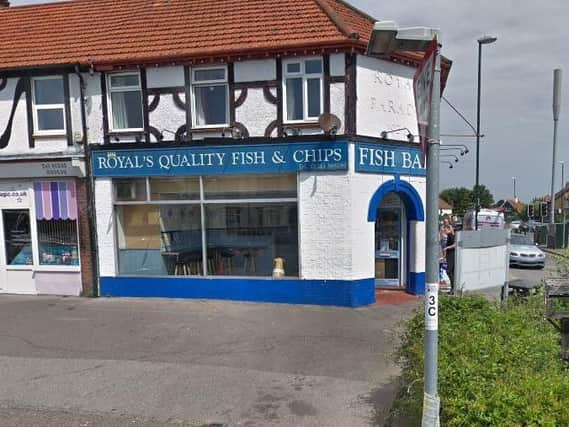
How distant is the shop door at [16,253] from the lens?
10102 mm

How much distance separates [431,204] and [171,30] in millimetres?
8703

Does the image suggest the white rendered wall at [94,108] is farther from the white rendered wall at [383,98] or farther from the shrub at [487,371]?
the shrub at [487,371]

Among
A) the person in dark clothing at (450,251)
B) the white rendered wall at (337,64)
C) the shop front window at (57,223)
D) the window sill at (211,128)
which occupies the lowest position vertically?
the person in dark clothing at (450,251)

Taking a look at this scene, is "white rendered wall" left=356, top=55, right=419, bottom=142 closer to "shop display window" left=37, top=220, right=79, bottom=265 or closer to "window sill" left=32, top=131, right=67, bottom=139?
"window sill" left=32, top=131, right=67, bottom=139

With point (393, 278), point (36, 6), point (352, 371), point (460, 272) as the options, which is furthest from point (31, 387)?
point (36, 6)

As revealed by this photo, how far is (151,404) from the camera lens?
14.9ft

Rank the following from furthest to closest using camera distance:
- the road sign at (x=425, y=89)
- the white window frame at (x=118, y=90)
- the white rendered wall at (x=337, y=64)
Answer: the white window frame at (x=118, y=90) < the white rendered wall at (x=337, y=64) < the road sign at (x=425, y=89)

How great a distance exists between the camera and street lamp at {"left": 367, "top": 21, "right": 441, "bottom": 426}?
3.04 metres

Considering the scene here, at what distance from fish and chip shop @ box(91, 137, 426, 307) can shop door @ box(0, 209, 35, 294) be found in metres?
1.99

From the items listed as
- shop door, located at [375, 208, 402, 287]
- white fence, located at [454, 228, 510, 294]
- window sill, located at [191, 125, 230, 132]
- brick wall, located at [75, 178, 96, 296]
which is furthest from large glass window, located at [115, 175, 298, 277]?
white fence, located at [454, 228, 510, 294]

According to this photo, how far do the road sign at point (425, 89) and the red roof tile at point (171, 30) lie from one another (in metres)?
5.46

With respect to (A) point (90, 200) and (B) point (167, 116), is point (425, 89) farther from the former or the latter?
(A) point (90, 200)

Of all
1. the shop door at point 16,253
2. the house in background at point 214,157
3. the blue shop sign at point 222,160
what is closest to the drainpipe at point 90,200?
the house in background at point 214,157

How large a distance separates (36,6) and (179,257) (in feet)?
28.0
